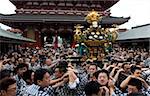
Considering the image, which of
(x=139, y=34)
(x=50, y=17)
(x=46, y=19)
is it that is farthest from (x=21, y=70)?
(x=50, y=17)

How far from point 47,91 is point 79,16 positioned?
36.0m

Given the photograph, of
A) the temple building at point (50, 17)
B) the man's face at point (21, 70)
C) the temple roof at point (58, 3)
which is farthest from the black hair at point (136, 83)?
the temple roof at point (58, 3)

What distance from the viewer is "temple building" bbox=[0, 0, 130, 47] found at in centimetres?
3978

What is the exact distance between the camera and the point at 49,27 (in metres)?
41.0

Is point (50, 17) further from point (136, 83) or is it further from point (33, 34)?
point (136, 83)

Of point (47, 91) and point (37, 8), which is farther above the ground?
point (47, 91)

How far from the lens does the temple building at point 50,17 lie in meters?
39.8

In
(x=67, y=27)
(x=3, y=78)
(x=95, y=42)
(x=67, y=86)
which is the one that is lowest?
(x=67, y=27)

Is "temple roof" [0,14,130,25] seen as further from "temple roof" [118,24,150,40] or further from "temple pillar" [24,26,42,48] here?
"temple roof" [118,24,150,40]

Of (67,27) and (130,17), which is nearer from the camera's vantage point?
(67,27)

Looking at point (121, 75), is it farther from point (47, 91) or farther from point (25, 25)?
point (25, 25)

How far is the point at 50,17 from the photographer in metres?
40.8

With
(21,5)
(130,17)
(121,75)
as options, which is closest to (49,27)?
(21,5)

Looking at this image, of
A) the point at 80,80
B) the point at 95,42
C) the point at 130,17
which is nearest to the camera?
the point at 80,80
